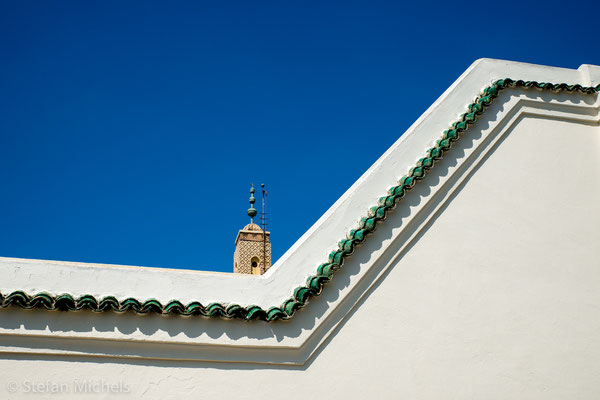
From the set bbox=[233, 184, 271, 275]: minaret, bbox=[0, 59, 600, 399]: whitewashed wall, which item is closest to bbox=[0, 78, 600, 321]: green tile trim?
bbox=[0, 59, 600, 399]: whitewashed wall

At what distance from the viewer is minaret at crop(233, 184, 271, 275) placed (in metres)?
19.5

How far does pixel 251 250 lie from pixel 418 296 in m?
15.1

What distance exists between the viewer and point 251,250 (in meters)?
20.2

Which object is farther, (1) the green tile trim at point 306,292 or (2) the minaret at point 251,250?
(2) the minaret at point 251,250

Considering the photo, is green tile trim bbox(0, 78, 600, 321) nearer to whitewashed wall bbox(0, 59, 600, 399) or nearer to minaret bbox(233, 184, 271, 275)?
whitewashed wall bbox(0, 59, 600, 399)

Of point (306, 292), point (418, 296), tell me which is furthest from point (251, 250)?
point (306, 292)

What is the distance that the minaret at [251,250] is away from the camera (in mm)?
19547

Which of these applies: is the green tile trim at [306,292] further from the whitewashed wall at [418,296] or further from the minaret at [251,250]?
the minaret at [251,250]

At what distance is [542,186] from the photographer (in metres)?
6.05

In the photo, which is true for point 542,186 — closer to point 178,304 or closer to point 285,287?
point 285,287

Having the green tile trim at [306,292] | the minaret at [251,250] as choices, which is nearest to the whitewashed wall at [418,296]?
the green tile trim at [306,292]

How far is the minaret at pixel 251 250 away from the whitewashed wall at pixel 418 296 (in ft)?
45.4

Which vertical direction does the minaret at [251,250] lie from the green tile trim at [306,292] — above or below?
above

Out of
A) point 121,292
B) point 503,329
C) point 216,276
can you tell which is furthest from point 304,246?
point 503,329
